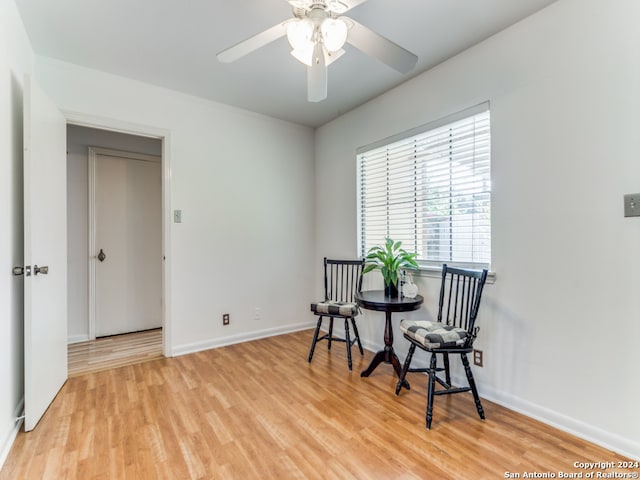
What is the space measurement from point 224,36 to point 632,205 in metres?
2.55

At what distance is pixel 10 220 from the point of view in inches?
69.8

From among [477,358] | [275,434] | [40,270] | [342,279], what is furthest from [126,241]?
[477,358]

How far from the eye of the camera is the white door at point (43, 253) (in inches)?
71.1

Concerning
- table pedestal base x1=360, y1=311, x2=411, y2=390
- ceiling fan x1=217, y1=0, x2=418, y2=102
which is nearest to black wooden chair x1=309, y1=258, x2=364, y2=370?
table pedestal base x1=360, y1=311, x2=411, y2=390

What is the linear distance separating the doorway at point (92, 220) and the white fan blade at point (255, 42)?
7.04ft

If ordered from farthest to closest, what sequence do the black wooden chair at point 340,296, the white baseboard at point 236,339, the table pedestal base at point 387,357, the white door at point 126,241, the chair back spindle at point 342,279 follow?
the white door at point 126,241 < the chair back spindle at point 342,279 < the white baseboard at point 236,339 < the black wooden chair at point 340,296 < the table pedestal base at point 387,357

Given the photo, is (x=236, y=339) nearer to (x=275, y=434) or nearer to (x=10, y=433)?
(x=275, y=434)

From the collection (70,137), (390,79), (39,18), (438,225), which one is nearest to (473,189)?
(438,225)

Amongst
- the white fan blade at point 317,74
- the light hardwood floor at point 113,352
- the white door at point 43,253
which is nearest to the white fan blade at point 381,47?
the white fan blade at point 317,74

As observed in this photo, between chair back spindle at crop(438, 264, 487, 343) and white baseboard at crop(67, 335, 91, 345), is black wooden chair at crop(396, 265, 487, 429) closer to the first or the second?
chair back spindle at crop(438, 264, 487, 343)

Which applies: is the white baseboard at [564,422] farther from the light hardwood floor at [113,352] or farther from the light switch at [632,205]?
the light hardwood floor at [113,352]

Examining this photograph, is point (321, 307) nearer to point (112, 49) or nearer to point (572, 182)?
point (572, 182)

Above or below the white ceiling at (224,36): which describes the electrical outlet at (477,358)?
below

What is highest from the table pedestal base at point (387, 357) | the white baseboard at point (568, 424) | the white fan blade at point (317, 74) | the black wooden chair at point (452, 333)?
the white fan blade at point (317, 74)
